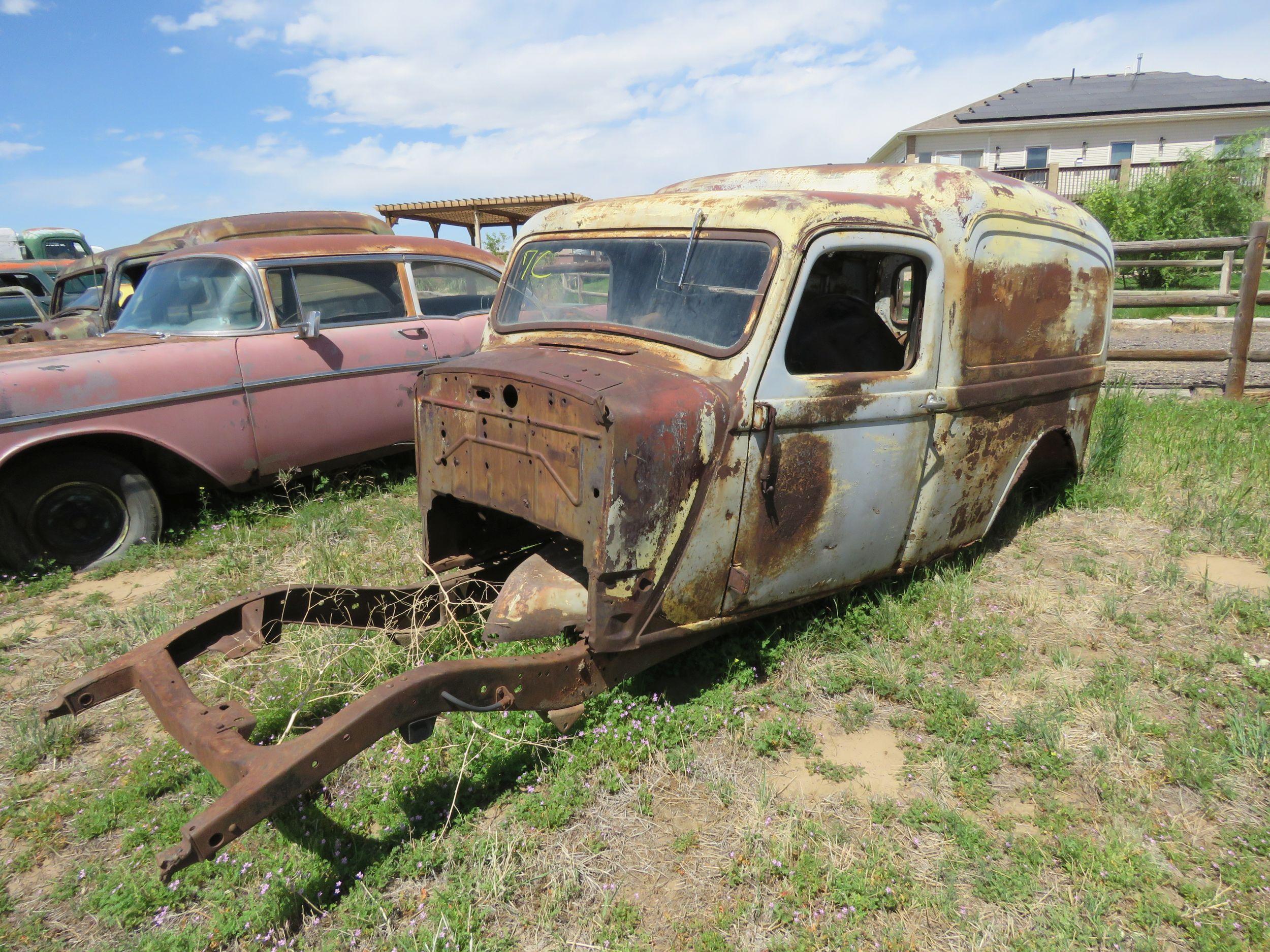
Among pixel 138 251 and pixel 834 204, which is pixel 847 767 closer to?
pixel 834 204

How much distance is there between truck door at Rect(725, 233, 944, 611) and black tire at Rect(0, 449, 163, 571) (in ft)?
12.7

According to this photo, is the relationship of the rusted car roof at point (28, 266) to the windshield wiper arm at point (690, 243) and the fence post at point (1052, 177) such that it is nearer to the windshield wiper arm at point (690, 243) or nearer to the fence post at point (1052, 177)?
the windshield wiper arm at point (690, 243)

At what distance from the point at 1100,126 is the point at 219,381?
98.5 feet

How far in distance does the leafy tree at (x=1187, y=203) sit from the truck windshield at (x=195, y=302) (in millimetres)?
20454

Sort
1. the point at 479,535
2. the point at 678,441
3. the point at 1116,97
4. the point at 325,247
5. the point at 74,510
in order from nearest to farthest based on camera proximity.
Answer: the point at 678,441, the point at 479,535, the point at 74,510, the point at 325,247, the point at 1116,97

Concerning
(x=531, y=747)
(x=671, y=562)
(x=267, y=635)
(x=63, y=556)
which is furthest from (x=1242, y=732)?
(x=63, y=556)

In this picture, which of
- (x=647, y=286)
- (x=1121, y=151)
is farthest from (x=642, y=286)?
(x=1121, y=151)

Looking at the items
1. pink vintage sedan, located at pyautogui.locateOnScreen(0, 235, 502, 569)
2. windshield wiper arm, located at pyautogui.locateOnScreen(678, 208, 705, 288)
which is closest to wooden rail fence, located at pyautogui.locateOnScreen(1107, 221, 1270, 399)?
windshield wiper arm, located at pyautogui.locateOnScreen(678, 208, 705, 288)

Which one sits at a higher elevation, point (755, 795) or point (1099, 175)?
point (1099, 175)

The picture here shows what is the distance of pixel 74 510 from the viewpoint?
4707 millimetres

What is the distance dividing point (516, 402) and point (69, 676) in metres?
2.61

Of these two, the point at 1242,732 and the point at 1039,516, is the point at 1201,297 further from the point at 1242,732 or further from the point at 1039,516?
the point at 1242,732

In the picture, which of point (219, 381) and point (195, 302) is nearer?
point (219, 381)

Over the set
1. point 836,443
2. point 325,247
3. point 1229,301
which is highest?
point 325,247
